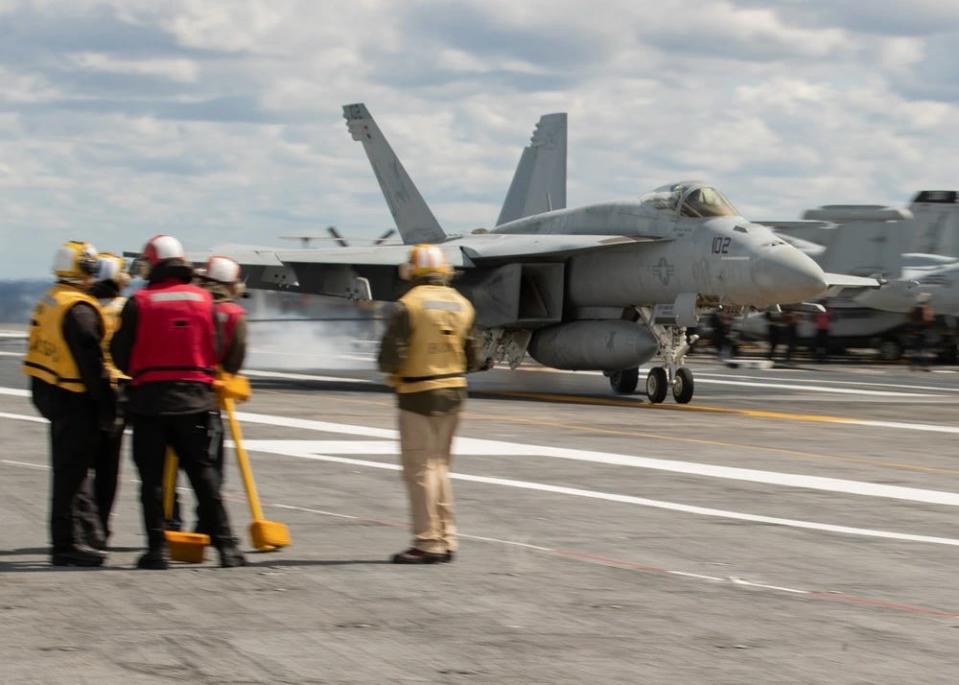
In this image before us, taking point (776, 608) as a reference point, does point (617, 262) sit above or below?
above

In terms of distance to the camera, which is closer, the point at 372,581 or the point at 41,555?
the point at 372,581

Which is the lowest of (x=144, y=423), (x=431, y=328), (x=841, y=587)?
(x=841, y=587)

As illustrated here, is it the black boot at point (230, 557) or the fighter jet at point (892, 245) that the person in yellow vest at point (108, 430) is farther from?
the fighter jet at point (892, 245)

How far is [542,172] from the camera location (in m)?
33.9

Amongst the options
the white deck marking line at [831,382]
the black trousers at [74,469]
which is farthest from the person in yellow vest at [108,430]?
the white deck marking line at [831,382]

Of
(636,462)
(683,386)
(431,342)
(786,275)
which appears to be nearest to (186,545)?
(431,342)

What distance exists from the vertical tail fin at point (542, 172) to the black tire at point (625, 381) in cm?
886

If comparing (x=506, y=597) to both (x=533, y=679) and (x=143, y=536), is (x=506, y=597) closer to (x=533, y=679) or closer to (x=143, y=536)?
(x=533, y=679)

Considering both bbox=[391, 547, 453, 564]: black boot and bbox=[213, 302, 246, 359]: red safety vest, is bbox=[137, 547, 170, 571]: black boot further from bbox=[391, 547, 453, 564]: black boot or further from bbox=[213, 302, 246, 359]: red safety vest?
bbox=[391, 547, 453, 564]: black boot

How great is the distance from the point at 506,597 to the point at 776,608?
1373 millimetres

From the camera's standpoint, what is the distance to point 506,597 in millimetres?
7590

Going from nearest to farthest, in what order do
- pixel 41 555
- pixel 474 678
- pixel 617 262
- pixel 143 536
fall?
1. pixel 474 678
2. pixel 41 555
3. pixel 143 536
4. pixel 617 262

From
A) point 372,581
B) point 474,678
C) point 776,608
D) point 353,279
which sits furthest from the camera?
point 353,279

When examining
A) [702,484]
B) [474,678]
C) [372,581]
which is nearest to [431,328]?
[372,581]
